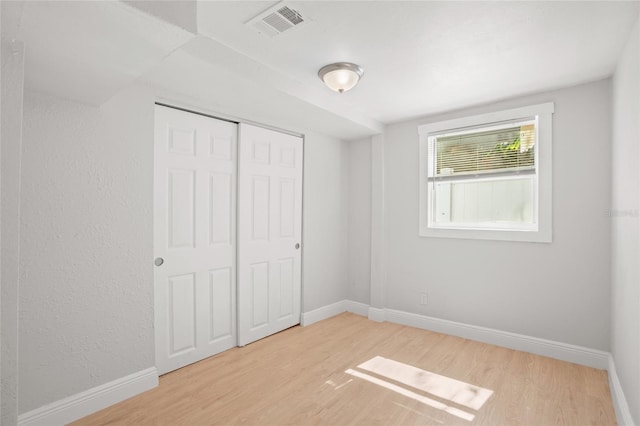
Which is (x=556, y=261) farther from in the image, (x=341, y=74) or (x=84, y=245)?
(x=84, y=245)

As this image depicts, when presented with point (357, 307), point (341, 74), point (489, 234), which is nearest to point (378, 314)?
point (357, 307)

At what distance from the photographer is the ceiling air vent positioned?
1800 mm

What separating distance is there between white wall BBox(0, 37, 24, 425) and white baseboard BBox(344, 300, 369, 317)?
137 inches

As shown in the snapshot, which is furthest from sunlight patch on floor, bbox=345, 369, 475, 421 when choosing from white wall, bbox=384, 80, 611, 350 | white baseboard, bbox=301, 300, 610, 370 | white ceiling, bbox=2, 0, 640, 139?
white ceiling, bbox=2, 0, 640, 139

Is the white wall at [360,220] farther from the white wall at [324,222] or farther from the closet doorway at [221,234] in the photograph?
the closet doorway at [221,234]

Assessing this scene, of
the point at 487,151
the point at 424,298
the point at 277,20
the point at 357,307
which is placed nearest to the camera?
the point at 277,20

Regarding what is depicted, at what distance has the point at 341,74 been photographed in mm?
2465

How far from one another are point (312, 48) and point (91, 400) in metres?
2.81

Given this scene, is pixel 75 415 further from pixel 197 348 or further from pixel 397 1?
pixel 397 1

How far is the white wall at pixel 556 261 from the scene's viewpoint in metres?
2.79

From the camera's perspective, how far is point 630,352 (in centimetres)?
194

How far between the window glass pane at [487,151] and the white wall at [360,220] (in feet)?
3.07

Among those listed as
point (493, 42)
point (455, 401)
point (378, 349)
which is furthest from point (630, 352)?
point (493, 42)

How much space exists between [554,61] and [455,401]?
2.62m
